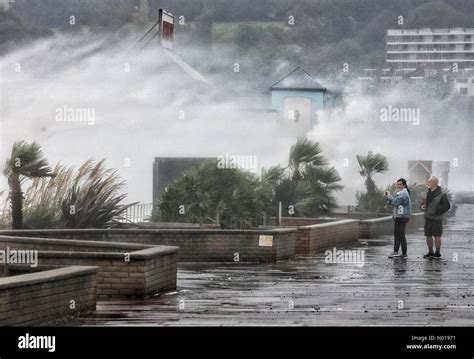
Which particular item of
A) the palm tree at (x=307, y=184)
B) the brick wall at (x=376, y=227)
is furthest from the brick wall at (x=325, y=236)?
the palm tree at (x=307, y=184)

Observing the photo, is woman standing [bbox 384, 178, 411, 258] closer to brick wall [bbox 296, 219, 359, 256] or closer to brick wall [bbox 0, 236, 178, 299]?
brick wall [bbox 296, 219, 359, 256]

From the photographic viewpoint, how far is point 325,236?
3014cm

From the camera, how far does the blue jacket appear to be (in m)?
25.7

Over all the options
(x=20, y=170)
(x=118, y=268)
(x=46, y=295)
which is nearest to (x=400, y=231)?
(x=20, y=170)

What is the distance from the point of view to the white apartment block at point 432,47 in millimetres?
49278

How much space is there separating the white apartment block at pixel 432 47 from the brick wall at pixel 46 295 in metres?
33.1

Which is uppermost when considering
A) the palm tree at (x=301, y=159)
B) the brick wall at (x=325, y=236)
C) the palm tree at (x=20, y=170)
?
the palm tree at (x=301, y=159)

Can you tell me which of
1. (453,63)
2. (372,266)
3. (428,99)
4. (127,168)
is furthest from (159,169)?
(428,99)

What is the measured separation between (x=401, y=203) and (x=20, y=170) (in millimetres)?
7853

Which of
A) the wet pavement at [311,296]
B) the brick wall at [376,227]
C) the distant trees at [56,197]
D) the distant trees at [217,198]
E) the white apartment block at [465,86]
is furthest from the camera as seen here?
the white apartment block at [465,86]

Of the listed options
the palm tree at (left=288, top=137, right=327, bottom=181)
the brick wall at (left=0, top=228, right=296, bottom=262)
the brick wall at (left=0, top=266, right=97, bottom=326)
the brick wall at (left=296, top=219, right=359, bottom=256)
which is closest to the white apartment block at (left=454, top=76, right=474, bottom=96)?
the palm tree at (left=288, top=137, right=327, bottom=181)

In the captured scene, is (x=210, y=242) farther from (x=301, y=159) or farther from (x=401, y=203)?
(x=301, y=159)

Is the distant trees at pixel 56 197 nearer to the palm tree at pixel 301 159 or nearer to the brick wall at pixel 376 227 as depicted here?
the brick wall at pixel 376 227
